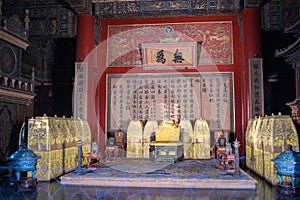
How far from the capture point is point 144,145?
7.04 metres

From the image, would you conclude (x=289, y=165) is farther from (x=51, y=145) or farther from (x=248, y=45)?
(x=248, y=45)

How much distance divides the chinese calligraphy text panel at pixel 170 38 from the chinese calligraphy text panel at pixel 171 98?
416 millimetres

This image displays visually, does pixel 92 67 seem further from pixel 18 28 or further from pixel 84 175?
pixel 84 175

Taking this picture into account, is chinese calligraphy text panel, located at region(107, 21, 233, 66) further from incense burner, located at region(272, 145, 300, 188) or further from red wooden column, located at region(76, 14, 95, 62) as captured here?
incense burner, located at region(272, 145, 300, 188)

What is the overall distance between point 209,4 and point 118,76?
106 inches

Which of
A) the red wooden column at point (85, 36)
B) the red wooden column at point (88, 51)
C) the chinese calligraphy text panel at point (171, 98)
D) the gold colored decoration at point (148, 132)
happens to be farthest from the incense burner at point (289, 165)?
the red wooden column at point (85, 36)

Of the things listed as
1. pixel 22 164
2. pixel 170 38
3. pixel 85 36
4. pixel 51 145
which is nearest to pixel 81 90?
pixel 85 36

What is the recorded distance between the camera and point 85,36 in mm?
Answer: 7059

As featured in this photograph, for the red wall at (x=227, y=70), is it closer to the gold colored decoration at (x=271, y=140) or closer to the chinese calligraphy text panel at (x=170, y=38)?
the chinese calligraphy text panel at (x=170, y=38)

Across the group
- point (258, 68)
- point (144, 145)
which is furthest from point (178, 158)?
point (258, 68)

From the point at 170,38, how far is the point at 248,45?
1.84 meters

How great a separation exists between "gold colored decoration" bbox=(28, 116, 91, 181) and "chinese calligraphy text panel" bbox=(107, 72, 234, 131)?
226cm

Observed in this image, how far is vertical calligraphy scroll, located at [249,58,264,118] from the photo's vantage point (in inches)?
253

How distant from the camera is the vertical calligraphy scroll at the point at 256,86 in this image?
6.42 metres
